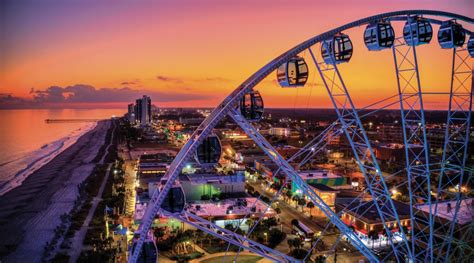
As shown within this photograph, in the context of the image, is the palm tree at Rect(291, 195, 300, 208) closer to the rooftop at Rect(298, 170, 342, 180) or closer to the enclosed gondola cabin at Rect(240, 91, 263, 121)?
the rooftop at Rect(298, 170, 342, 180)

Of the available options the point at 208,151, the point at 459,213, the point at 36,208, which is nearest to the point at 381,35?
the point at 208,151

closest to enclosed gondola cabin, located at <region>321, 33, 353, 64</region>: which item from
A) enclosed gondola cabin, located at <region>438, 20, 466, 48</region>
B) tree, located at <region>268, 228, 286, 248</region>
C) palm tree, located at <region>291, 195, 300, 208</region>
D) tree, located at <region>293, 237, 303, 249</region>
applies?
enclosed gondola cabin, located at <region>438, 20, 466, 48</region>

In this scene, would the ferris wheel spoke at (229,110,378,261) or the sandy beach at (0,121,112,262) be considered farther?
the sandy beach at (0,121,112,262)

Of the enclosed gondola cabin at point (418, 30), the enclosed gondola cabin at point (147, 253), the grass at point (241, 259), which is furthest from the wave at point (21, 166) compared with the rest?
the enclosed gondola cabin at point (418, 30)

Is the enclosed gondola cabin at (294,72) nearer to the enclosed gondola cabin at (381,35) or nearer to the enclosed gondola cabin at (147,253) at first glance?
the enclosed gondola cabin at (381,35)

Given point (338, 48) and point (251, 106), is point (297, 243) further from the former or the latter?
point (251, 106)

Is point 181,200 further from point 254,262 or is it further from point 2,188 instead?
point 2,188
